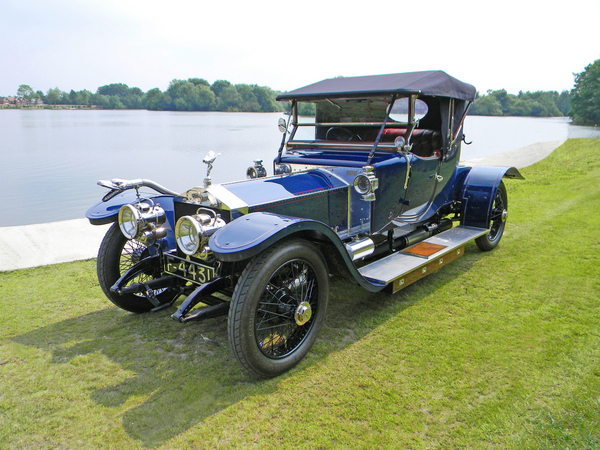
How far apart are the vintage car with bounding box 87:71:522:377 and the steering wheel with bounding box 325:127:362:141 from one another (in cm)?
1

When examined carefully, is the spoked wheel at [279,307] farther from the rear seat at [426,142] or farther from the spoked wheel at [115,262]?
the rear seat at [426,142]

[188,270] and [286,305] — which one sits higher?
[188,270]

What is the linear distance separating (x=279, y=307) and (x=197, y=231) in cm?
81

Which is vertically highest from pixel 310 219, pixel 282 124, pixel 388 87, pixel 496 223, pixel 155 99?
pixel 155 99

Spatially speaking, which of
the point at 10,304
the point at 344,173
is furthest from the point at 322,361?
the point at 10,304

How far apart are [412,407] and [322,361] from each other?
753 mm

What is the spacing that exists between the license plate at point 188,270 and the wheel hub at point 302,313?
2.30 feet

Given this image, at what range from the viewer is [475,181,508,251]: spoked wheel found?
550 centimetres

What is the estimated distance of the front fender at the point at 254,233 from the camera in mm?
2451

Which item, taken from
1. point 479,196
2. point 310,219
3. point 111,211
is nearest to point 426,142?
point 479,196

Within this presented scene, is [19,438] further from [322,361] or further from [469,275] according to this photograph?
[469,275]

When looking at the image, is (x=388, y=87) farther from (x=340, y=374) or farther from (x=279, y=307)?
(x=340, y=374)

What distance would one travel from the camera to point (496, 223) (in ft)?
18.9

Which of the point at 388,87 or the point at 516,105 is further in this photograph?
the point at 516,105
